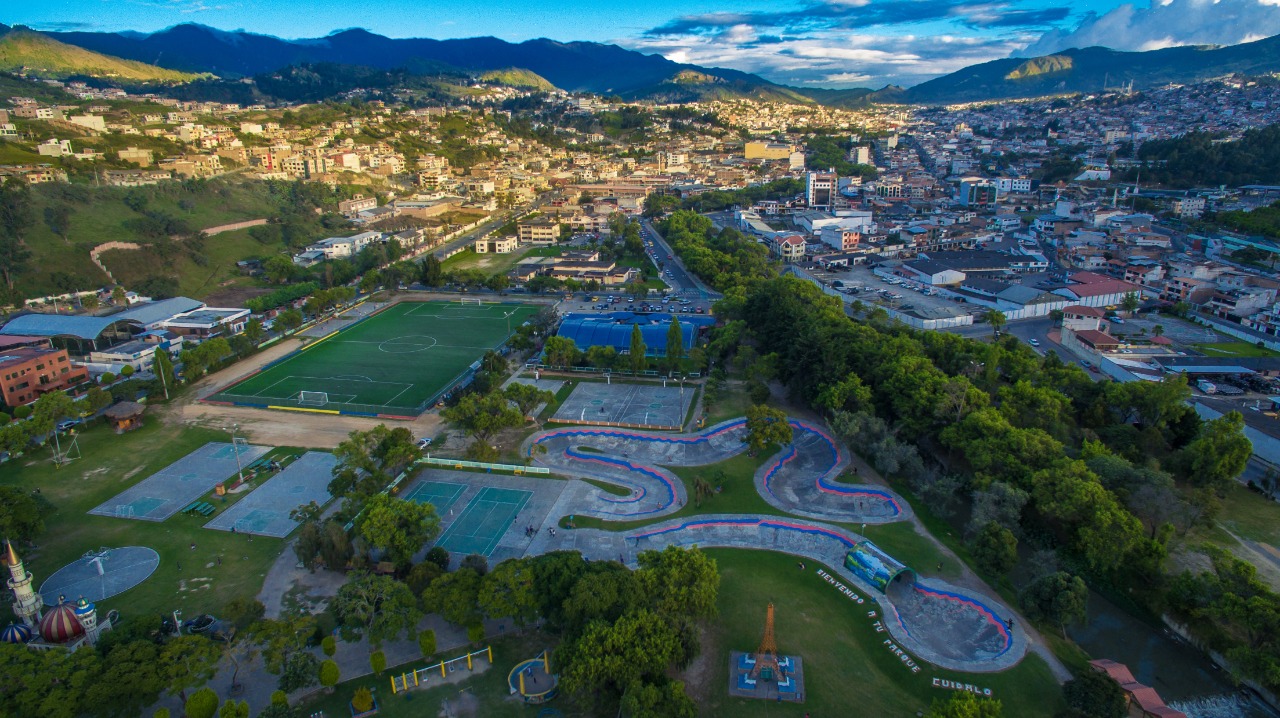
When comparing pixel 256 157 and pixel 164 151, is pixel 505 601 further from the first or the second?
pixel 256 157

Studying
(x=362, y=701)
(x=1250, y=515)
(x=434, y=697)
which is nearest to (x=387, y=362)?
(x=434, y=697)

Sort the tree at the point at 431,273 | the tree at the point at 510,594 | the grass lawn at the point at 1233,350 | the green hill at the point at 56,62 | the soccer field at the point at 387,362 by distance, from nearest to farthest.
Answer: the tree at the point at 510,594, the soccer field at the point at 387,362, the grass lawn at the point at 1233,350, the tree at the point at 431,273, the green hill at the point at 56,62

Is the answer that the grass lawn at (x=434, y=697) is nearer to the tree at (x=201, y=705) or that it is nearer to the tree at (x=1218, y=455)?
the tree at (x=201, y=705)

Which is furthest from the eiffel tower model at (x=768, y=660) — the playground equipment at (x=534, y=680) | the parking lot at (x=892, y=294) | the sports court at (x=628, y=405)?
the parking lot at (x=892, y=294)

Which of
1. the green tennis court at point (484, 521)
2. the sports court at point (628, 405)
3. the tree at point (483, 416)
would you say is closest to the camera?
the green tennis court at point (484, 521)

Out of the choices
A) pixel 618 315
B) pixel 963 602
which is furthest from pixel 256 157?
pixel 963 602

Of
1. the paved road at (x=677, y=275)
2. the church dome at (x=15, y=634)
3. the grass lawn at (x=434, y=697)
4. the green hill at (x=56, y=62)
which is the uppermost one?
the green hill at (x=56, y=62)

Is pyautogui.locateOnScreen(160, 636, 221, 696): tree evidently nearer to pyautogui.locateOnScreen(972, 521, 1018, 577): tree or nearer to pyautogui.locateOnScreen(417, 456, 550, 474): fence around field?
pyautogui.locateOnScreen(417, 456, 550, 474): fence around field

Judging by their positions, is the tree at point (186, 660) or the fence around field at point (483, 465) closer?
the tree at point (186, 660)

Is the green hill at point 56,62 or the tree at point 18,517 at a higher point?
the green hill at point 56,62
